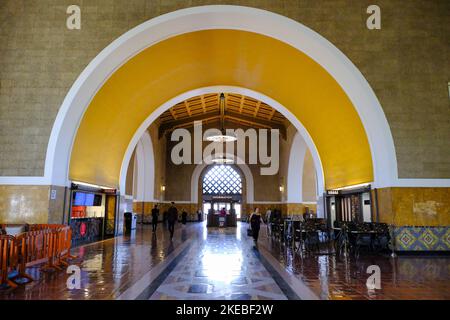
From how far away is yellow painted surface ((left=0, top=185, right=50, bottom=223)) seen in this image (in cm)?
712

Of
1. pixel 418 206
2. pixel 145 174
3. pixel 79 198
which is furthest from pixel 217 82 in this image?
pixel 145 174

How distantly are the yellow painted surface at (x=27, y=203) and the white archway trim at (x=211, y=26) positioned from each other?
0.20 meters

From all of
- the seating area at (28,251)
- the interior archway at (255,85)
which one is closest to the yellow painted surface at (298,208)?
the interior archway at (255,85)

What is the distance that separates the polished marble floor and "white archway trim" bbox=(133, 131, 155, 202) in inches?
448

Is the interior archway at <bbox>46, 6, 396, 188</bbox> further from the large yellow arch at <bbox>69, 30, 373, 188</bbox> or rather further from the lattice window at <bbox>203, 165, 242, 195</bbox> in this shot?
the lattice window at <bbox>203, 165, 242, 195</bbox>

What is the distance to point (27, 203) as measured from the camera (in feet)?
23.4

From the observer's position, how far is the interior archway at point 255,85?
24.1 ft

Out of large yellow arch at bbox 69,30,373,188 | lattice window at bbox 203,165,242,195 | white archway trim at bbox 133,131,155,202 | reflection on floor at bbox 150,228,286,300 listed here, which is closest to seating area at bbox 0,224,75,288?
reflection on floor at bbox 150,228,286,300

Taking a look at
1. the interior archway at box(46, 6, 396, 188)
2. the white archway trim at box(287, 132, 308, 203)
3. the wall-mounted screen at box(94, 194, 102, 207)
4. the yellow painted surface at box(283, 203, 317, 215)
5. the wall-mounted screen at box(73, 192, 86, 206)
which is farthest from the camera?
the yellow painted surface at box(283, 203, 317, 215)

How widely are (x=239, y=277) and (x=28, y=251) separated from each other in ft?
9.93

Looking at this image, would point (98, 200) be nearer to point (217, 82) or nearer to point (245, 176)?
point (217, 82)

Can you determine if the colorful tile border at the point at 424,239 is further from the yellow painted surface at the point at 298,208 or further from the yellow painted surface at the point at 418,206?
the yellow painted surface at the point at 298,208
